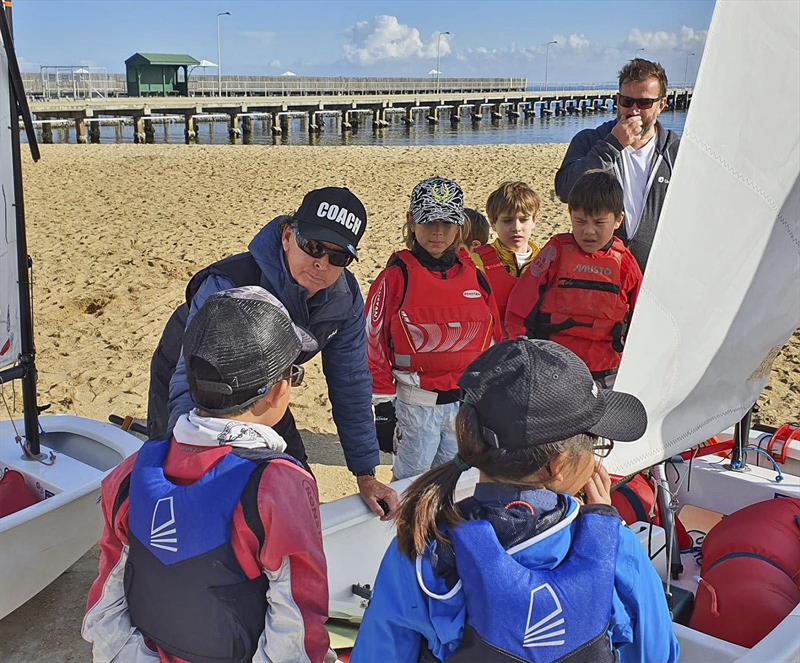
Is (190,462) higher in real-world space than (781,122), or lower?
lower

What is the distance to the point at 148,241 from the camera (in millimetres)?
9633

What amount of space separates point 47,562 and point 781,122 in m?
2.99

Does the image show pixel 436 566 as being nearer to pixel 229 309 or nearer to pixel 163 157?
pixel 229 309

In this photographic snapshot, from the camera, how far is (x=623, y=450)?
87.0 inches

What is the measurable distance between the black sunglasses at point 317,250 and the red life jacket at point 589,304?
1.32 metres

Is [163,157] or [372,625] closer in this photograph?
[372,625]

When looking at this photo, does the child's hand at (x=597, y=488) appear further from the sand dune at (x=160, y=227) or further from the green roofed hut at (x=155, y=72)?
the green roofed hut at (x=155, y=72)

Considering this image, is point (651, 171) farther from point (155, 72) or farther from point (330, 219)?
point (155, 72)

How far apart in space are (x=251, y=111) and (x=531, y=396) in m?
41.2

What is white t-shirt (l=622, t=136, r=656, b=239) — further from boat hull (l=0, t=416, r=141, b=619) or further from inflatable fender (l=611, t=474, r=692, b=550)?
boat hull (l=0, t=416, r=141, b=619)

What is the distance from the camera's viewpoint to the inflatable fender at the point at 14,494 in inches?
129

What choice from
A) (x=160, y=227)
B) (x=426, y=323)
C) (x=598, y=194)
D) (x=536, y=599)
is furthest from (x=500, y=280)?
(x=160, y=227)

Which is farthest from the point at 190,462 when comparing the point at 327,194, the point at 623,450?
the point at 623,450

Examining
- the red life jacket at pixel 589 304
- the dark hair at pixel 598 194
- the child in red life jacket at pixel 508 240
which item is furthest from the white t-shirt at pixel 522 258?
the dark hair at pixel 598 194
